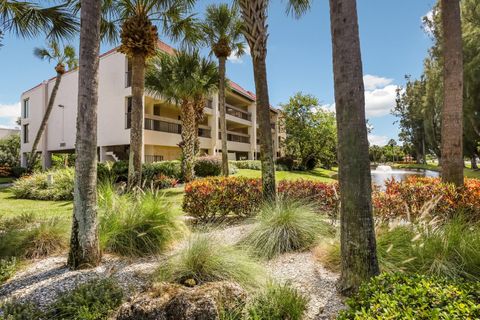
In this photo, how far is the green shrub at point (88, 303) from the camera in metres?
2.92

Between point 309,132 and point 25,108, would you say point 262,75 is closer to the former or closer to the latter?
point 309,132

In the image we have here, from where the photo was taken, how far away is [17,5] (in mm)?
7992

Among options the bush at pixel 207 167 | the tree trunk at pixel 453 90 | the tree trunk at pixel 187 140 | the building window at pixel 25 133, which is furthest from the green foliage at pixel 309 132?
the building window at pixel 25 133

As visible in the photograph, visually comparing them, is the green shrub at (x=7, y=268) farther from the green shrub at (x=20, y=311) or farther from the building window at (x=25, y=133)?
the building window at (x=25, y=133)

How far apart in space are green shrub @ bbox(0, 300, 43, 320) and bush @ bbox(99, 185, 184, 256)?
1640 millimetres

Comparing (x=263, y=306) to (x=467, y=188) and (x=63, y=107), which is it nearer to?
(x=467, y=188)

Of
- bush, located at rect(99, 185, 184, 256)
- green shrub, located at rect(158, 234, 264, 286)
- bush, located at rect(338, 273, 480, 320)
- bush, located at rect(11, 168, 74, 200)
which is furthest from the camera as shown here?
bush, located at rect(11, 168, 74, 200)

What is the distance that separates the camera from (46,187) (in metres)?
14.3

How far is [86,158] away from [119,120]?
20.0 meters

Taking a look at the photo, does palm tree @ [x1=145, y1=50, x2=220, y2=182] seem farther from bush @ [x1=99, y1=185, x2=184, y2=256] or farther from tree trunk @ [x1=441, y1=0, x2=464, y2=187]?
tree trunk @ [x1=441, y1=0, x2=464, y2=187]

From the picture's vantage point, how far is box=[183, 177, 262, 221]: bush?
7434 millimetres

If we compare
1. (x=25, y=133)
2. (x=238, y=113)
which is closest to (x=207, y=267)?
(x=238, y=113)

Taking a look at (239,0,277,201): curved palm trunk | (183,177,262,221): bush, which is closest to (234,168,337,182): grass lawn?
(183,177,262,221): bush

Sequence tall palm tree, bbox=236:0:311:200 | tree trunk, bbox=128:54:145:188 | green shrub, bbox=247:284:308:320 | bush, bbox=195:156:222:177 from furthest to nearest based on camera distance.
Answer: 1. bush, bbox=195:156:222:177
2. tree trunk, bbox=128:54:145:188
3. tall palm tree, bbox=236:0:311:200
4. green shrub, bbox=247:284:308:320
